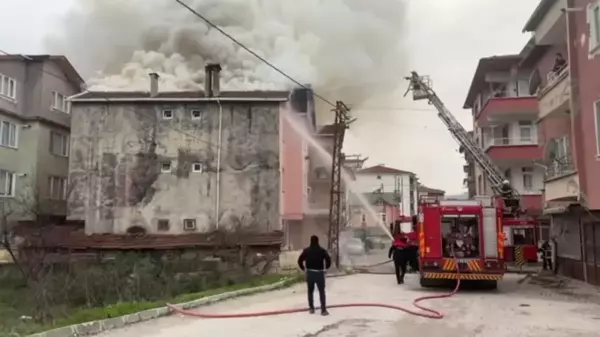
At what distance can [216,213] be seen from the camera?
32.2 m

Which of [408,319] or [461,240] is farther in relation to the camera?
[461,240]

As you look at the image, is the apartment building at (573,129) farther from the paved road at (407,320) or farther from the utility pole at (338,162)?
the utility pole at (338,162)

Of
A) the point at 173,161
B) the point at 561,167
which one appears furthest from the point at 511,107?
the point at 173,161

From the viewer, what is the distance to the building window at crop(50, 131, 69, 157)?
34.1 meters

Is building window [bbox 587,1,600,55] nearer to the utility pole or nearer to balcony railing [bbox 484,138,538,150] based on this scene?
the utility pole

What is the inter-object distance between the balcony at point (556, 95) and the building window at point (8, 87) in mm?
25884

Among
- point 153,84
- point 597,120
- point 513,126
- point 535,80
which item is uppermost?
point 153,84

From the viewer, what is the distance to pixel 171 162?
3300 centimetres

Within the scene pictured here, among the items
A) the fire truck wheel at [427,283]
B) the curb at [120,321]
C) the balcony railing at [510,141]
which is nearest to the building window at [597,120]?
the fire truck wheel at [427,283]

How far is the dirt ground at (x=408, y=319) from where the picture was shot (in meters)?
9.91

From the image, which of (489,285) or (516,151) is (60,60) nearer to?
(516,151)

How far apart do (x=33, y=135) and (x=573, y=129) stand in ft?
88.9

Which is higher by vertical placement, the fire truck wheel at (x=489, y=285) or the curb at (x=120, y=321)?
the curb at (x=120, y=321)

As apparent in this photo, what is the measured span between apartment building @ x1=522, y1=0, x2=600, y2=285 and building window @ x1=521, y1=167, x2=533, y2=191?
11.3 m
